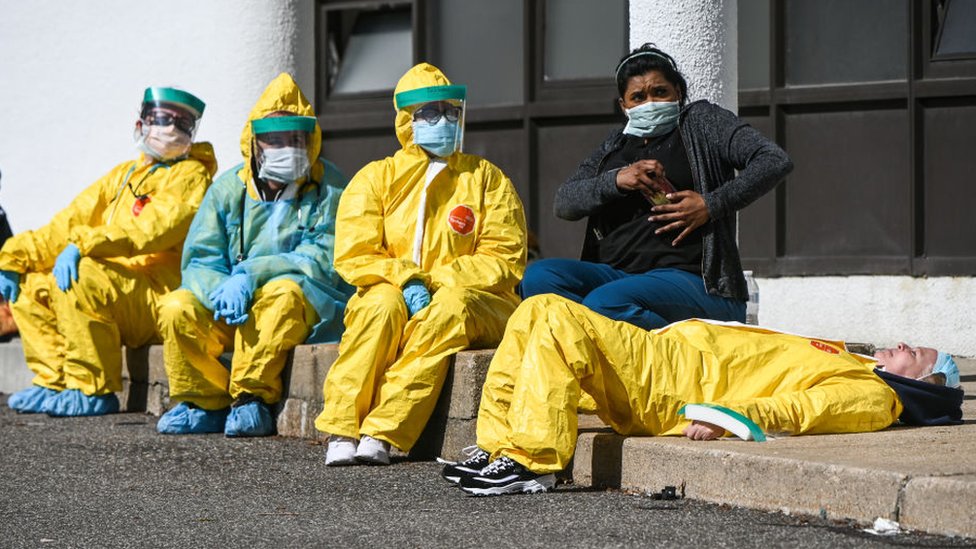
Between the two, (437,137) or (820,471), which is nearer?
(820,471)

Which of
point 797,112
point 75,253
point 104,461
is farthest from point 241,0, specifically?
point 104,461

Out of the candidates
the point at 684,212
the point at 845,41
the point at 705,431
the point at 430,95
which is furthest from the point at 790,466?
the point at 845,41

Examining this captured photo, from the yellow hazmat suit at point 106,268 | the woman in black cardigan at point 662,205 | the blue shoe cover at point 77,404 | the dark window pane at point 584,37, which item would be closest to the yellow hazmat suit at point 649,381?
the woman in black cardigan at point 662,205

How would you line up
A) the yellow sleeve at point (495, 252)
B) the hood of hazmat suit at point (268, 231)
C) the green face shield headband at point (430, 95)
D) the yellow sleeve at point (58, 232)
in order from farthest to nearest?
the yellow sleeve at point (58, 232)
the hood of hazmat suit at point (268, 231)
the green face shield headband at point (430, 95)
the yellow sleeve at point (495, 252)

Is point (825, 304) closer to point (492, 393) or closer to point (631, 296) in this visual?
point (631, 296)

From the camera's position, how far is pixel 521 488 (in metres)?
5.43

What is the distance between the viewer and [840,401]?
18.1 ft

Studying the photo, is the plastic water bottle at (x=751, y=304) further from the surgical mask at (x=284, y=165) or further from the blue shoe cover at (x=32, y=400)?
the blue shoe cover at (x=32, y=400)

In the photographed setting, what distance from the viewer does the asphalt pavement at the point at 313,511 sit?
15.2 ft

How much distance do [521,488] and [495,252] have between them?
5.24 ft

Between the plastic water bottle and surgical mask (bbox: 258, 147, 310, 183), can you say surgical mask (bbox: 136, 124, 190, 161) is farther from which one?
the plastic water bottle

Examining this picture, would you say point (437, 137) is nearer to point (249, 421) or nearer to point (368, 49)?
point (249, 421)

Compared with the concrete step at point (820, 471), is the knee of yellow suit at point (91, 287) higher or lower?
higher

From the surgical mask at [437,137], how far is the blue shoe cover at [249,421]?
1.51m
